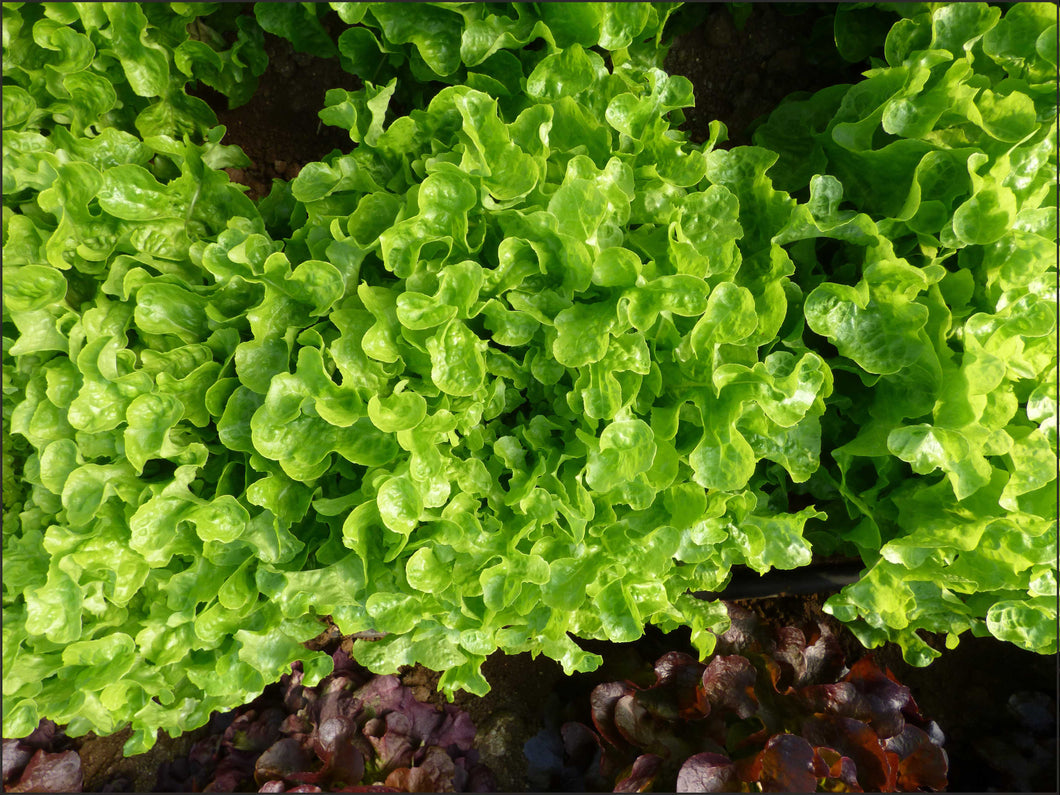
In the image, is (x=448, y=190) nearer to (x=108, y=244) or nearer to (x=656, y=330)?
(x=656, y=330)

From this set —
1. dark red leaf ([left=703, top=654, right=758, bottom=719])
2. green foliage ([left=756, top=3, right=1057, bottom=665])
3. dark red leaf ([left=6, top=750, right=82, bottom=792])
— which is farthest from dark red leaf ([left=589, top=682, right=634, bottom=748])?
dark red leaf ([left=6, top=750, right=82, bottom=792])

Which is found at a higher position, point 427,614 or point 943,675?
point 427,614

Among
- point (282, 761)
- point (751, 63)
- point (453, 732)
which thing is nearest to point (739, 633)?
point (453, 732)

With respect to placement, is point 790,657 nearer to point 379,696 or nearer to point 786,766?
point 786,766

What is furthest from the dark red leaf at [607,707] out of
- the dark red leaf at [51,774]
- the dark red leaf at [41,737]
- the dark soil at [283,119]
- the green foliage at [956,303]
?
the dark soil at [283,119]

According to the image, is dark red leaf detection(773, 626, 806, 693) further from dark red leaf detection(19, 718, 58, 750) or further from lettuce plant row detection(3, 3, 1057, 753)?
dark red leaf detection(19, 718, 58, 750)

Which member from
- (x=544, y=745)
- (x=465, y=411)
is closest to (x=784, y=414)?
(x=465, y=411)
